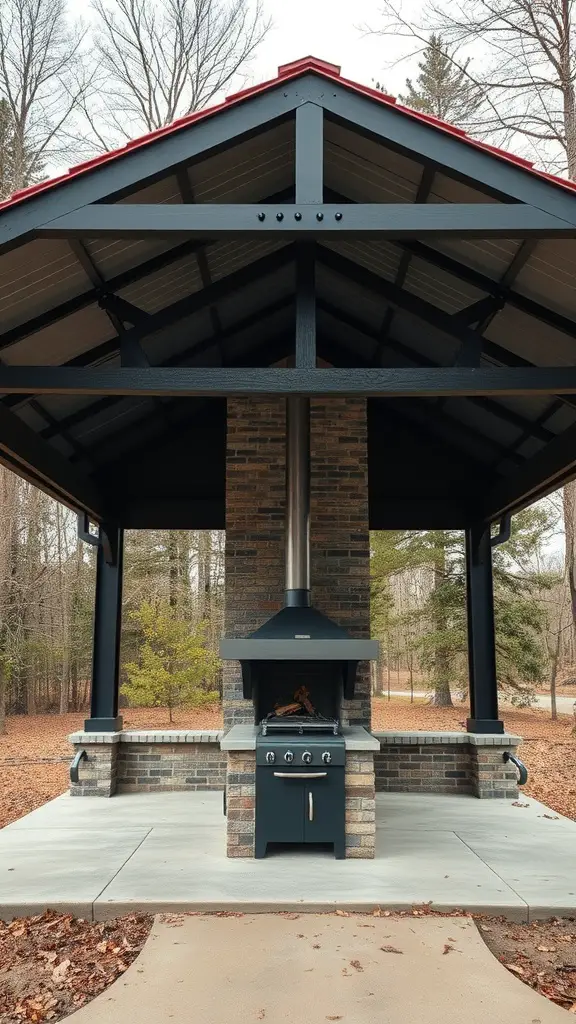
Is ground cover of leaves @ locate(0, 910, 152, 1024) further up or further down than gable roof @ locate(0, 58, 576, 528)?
further down

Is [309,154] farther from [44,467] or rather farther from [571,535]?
[571,535]

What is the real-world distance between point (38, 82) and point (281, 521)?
11.4 m

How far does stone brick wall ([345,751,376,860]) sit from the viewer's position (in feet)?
17.4

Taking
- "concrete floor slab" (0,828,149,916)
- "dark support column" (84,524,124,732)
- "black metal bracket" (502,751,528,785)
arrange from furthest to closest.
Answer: "dark support column" (84,524,124,732) < "black metal bracket" (502,751,528,785) < "concrete floor slab" (0,828,149,916)

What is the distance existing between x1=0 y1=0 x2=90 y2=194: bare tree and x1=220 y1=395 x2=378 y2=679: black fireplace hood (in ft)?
33.5

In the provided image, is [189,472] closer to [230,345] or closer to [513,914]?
[230,345]

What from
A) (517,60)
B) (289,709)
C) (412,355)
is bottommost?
(289,709)

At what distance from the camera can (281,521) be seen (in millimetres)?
7691

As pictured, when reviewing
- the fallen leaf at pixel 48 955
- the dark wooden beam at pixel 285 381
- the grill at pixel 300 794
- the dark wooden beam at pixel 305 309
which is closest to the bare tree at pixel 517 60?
the dark wooden beam at pixel 305 309

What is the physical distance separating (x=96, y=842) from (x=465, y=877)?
2687 millimetres

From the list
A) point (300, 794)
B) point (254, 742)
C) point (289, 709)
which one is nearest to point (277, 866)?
point (300, 794)

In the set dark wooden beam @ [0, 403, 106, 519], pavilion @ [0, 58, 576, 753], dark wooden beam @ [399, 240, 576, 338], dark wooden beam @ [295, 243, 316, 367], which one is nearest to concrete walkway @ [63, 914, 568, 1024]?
pavilion @ [0, 58, 576, 753]

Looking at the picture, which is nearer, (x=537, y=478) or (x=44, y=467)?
(x=44, y=467)

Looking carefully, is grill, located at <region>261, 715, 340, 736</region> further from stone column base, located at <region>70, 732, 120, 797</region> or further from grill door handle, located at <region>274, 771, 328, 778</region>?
stone column base, located at <region>70, 732, 120, 797</region>
